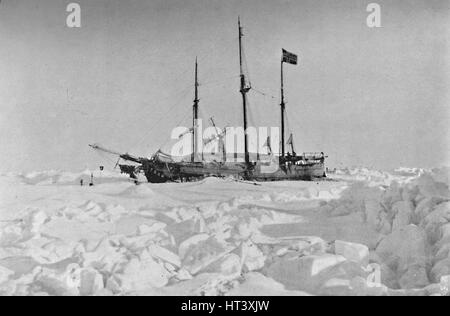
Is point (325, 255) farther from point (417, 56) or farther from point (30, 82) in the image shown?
point (30, 82)

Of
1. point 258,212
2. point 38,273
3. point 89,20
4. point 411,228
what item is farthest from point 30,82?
point 411,228

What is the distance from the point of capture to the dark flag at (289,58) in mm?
6443

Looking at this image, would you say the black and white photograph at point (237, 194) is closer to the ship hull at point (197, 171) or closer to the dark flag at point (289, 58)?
the dark flag at point (289, 58)

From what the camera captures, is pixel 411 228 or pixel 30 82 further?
pixel 30 82

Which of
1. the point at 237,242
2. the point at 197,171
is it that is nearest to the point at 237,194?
the point at 237,242

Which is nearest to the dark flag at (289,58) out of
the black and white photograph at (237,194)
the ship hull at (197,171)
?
the black and white photograph at (237,194)

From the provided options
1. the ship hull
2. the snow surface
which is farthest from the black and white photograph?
the ship hull

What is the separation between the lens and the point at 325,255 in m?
4.23

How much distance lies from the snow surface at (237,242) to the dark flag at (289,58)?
256 cm

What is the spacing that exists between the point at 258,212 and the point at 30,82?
485 cm

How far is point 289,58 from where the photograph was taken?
666 centimetres

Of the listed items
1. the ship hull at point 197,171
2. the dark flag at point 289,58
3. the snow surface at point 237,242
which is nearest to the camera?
the snow surface at point 237,242

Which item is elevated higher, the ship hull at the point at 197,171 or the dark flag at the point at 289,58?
the dark flag at the point at 289,58

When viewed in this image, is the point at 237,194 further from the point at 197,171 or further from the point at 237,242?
the point at 197,171
